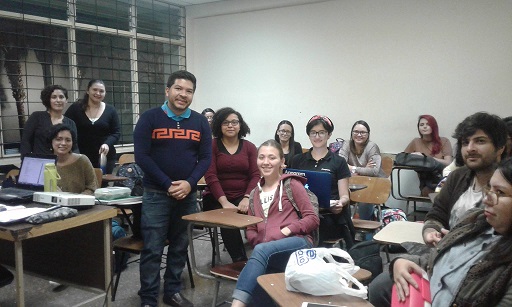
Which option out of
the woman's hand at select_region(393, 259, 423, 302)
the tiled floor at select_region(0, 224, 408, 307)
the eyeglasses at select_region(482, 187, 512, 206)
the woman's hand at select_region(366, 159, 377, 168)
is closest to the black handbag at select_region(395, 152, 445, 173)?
A: the woman's hand at select_region(366, 159, 377, 168)

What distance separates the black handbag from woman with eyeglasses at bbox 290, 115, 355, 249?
1.80 metres

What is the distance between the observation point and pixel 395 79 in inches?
211

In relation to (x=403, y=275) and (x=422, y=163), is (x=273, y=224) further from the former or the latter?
(x=422, y=163)

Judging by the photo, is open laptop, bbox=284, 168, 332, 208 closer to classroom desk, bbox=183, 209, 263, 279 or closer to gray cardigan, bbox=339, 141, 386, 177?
classroom desk, bbox=183, 209, 263, 279

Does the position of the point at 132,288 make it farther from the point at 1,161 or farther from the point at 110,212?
the point at 1,161

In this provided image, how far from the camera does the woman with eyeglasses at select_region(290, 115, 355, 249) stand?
9.72ft

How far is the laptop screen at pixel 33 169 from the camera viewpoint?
2445 millimetres

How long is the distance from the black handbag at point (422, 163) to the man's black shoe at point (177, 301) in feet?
9.95

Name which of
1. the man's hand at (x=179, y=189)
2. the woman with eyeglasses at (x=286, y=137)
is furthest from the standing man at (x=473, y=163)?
the woman with eyeglasses at (x=286, y=137)

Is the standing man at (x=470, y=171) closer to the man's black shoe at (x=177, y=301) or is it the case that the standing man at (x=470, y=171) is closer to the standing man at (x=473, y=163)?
the standing man at (x=473, y=163)

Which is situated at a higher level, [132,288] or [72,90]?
[72,90]

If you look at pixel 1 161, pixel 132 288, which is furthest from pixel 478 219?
pixel 1 161

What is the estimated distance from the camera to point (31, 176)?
8.19 ft

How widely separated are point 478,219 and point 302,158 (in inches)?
75.9
